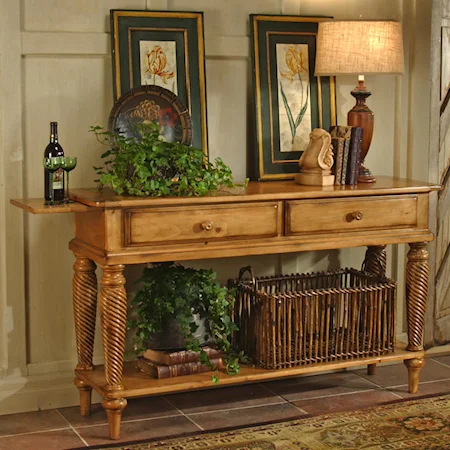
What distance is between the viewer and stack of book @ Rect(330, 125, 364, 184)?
3998mm

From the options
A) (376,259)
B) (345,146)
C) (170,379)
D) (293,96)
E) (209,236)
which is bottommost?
(170,379)

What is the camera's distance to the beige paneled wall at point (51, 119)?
3.81 m

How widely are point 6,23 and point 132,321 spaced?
1.36 metres

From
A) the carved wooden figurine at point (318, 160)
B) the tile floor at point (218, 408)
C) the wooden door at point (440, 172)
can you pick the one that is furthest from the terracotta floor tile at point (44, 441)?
the wooden door at point (440, 172)

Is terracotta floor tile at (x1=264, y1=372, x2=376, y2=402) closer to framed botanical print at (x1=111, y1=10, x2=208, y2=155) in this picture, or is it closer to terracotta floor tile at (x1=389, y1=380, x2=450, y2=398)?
terracotta floor tile at (x1=389, y1=380, x2=450, y2=398)

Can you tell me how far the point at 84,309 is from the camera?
3.79 m

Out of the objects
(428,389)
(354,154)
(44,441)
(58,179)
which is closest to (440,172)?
(354,154)

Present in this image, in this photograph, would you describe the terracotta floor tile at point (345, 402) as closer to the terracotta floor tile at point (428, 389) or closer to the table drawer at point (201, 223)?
the terracotta floor tile at point (428, 389)

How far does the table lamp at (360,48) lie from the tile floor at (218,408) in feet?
4.90

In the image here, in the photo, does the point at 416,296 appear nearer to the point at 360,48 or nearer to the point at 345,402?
the point at 345,402

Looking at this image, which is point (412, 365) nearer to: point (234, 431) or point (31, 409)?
point (234, 431)

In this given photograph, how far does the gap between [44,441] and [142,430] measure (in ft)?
1.32

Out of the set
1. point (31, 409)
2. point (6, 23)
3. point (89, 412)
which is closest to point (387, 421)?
point (89, 412)

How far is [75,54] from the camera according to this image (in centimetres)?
387
